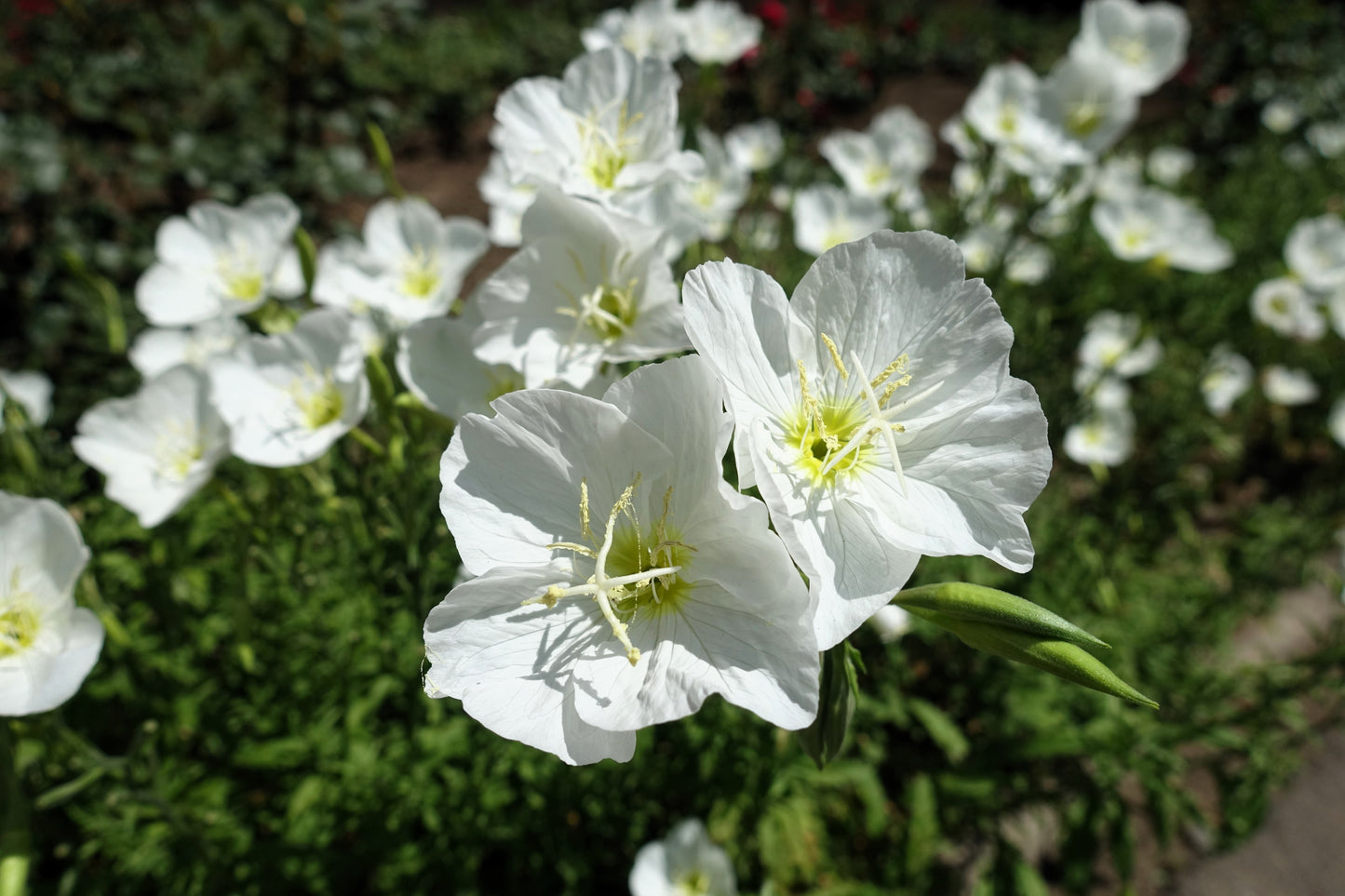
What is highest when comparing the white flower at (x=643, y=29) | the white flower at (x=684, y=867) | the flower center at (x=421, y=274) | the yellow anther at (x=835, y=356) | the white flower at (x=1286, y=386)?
the white flower at (x=643, y=29)

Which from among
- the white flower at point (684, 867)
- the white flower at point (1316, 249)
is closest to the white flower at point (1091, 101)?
the white flower at point (684, 867)

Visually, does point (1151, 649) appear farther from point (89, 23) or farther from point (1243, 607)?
point (89, 23)

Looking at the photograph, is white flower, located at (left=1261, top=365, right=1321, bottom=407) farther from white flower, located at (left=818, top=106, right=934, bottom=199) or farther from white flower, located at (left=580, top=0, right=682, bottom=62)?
white flower, located at (left=580, top=0, right=682, bottom=62)

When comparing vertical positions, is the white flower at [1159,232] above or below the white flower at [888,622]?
above

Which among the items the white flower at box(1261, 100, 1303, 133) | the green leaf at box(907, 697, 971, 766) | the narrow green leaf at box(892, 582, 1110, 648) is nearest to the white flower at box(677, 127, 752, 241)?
the green leaf at box(907, 697, 971, 766)

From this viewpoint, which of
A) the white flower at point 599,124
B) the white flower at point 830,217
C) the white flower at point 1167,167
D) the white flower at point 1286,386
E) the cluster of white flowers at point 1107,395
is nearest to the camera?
Result: the white flower at point 599,124

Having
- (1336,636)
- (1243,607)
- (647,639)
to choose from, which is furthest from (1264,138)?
(647,639)

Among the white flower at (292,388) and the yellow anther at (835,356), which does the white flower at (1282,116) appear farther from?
the white flower at (292,388)
